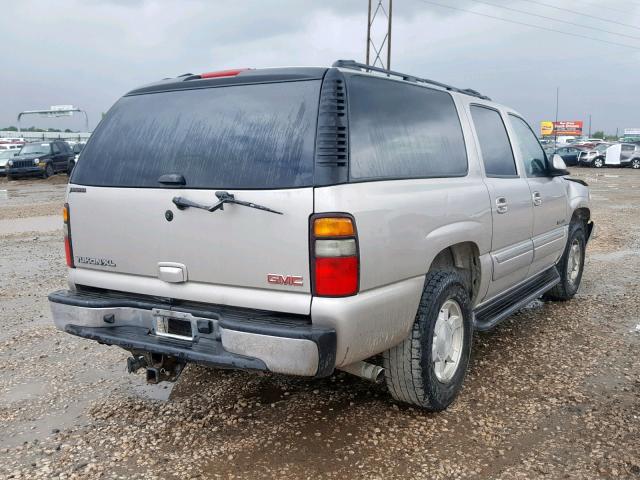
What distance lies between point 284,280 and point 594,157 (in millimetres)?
38365

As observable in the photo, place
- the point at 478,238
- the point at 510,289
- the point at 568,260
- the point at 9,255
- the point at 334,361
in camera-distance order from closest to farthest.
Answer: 1. the point at 334,361
2. the point at 478,238
3. the point at 510,289
4. the point at 568,260
5. the point at 9,255

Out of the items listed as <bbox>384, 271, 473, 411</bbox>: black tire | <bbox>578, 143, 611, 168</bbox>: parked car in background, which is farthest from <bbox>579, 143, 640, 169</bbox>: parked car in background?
<bbox>384, 271, 473, 411</bbox>: black tire

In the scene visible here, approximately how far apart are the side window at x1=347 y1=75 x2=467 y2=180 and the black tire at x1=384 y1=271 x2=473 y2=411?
0.65m

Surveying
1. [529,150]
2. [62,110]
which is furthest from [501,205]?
[62,110]

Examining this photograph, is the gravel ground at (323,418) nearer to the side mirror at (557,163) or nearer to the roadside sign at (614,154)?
the side mirror at (557,163)

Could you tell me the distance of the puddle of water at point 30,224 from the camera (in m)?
11.5

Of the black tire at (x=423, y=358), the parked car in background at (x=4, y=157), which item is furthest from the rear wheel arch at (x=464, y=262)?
the parked car in background at (x=4, y=157)

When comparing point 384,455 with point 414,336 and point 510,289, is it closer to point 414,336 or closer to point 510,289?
point 414,336

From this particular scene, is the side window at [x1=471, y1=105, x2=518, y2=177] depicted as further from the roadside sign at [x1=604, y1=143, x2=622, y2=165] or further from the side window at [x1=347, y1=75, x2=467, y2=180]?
the roadside sign at [x1=604, y1=143, x2=622, y2=165]

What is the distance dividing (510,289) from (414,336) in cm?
177

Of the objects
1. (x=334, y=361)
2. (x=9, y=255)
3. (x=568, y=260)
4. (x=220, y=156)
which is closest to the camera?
(x=334, y=361)

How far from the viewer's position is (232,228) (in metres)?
2.91

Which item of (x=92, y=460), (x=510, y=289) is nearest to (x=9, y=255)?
(x=92, y=460)

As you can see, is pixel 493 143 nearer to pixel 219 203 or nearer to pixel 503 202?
pixel 503 202
